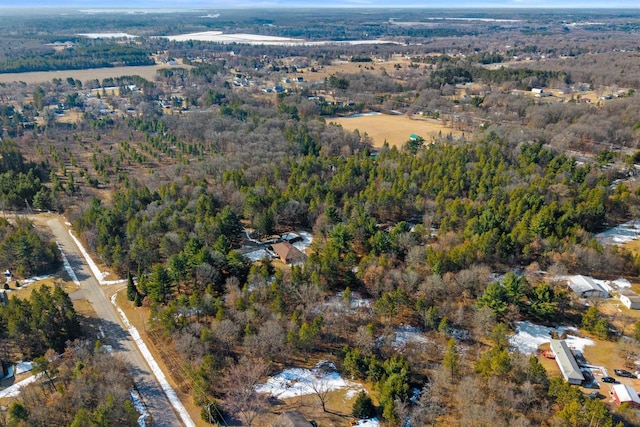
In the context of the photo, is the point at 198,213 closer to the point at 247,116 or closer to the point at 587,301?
the point at 587,301

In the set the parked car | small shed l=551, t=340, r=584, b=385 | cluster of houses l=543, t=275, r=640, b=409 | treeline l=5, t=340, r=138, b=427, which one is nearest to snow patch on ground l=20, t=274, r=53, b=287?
treeline l=5, t=340, r=138, b=427

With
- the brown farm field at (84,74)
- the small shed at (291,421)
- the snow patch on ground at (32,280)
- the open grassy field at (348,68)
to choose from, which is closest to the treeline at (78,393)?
the small shed at (291,421)

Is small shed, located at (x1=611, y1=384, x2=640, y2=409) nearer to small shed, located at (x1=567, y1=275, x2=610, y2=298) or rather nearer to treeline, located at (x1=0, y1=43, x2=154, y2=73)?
small shed, located at (x1=567, y1=275, x2=610, y2=298)

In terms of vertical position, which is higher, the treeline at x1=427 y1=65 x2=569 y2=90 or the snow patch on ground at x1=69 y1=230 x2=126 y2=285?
the treeline at x1=427 y1=65 x2=569 y2=90

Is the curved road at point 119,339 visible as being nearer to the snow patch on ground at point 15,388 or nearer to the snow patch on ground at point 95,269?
the snow patch on ground at point 95,269

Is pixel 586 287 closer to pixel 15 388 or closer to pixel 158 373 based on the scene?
pixel 158 373

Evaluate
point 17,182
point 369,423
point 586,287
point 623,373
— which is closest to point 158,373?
point 369,423

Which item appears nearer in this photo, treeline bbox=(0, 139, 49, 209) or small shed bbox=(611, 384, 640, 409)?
small shed bbox=(611, 384, 640, 409)

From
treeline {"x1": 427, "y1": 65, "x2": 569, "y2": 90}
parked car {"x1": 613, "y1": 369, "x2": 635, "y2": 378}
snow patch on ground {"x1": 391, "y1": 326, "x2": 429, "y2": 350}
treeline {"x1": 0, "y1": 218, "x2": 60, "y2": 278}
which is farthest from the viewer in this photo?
treeline {"x1": 427, "y1": 65, "x2": 569, "y2": 90}
